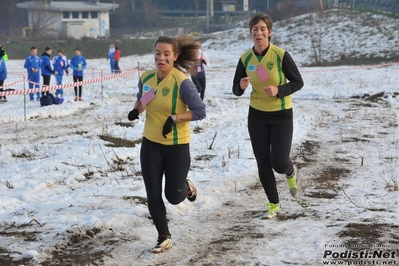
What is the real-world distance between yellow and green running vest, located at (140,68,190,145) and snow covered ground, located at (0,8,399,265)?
3.10 ft

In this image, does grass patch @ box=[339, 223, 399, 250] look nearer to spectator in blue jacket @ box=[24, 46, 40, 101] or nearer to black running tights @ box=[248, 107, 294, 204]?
black running tights @ box=[248, 107, 294, 204]

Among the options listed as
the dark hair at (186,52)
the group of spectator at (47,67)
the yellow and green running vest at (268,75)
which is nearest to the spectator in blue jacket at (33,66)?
the group of spectator at (47,67)

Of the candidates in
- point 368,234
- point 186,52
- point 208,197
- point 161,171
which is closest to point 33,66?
point 208,197

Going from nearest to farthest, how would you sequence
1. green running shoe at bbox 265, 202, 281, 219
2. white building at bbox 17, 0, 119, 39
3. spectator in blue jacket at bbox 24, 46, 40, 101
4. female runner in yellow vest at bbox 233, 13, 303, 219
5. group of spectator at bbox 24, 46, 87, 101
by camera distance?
1. female runner in yellow vest at bbox 233, 13, 303, 219
2. green running shoe at bbox 265, 202, 281, 219
3. group of spectator at bbox 24, 46, 87, 101
4. spectator in blue jacket at bbox 24, 46, 40, 101
5. white building at bbox 17, 0, 119, 39

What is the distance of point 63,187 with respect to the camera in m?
7.51

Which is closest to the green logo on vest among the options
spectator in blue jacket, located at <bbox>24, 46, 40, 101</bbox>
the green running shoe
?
the green running shoe

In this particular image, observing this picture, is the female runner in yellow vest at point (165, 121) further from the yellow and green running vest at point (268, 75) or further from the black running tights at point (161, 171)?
the yellow and green running vest at point (268, 75)

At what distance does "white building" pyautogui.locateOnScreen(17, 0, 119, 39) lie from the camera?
70.6 metres

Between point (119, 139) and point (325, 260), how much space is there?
6.60 metres

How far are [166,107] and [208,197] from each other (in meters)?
2.12

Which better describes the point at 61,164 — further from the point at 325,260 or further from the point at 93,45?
the point at 93,45

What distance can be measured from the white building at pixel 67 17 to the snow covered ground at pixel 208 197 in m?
58.4

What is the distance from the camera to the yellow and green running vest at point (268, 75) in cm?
577

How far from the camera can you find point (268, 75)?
577cm
